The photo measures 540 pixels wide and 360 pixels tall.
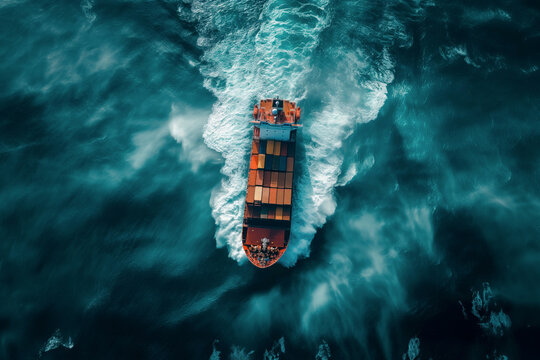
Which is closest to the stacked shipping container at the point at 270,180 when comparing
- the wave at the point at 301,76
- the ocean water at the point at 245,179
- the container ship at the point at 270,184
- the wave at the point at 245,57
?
the container ship at the point at 270,184

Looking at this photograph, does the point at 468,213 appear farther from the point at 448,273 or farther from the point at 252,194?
the point at 252,194

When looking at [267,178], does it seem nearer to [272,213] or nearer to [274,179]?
[274,179]

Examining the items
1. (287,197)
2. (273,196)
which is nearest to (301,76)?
(287,197)

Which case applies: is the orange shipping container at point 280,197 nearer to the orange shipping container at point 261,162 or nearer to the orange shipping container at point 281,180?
the orange shipping container at point 281,180

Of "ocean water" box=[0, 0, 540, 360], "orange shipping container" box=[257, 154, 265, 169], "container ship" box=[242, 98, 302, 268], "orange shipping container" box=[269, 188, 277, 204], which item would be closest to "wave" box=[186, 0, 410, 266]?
"ocean water" box=[0, 0, 540, 360]

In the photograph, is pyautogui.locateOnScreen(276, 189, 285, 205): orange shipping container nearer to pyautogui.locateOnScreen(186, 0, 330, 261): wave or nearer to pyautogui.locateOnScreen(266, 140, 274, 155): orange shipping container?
pyautogui.locateOnScreen(266, 140, 274, 155): orange shipping container

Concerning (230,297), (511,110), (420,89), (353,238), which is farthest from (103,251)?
(511,110)
